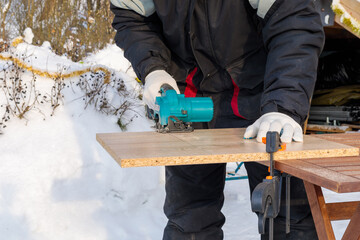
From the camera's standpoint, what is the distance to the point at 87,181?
3.76m

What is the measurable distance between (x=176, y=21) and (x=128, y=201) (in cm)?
211

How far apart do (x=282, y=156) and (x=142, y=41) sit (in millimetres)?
1099

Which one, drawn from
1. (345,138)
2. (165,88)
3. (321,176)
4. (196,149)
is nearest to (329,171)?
(321,176)

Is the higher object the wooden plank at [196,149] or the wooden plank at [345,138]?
the wooden plank at [196,149]

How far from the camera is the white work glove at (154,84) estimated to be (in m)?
1.95

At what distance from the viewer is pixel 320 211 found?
1477 mm

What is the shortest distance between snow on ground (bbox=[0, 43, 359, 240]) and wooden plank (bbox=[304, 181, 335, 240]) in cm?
200

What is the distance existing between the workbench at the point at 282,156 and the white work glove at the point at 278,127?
0.03 m

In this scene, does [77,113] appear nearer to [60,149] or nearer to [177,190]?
[60,149]

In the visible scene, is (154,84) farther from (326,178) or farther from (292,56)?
(326,178)

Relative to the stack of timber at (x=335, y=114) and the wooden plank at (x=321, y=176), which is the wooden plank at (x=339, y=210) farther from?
the stack of timber at (x=335, y=114)

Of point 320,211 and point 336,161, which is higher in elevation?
point 336,161

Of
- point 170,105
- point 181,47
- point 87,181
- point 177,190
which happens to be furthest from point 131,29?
point 87,181

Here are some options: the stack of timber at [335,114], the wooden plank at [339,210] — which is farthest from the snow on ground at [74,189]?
the wooden plank at [339,210]
